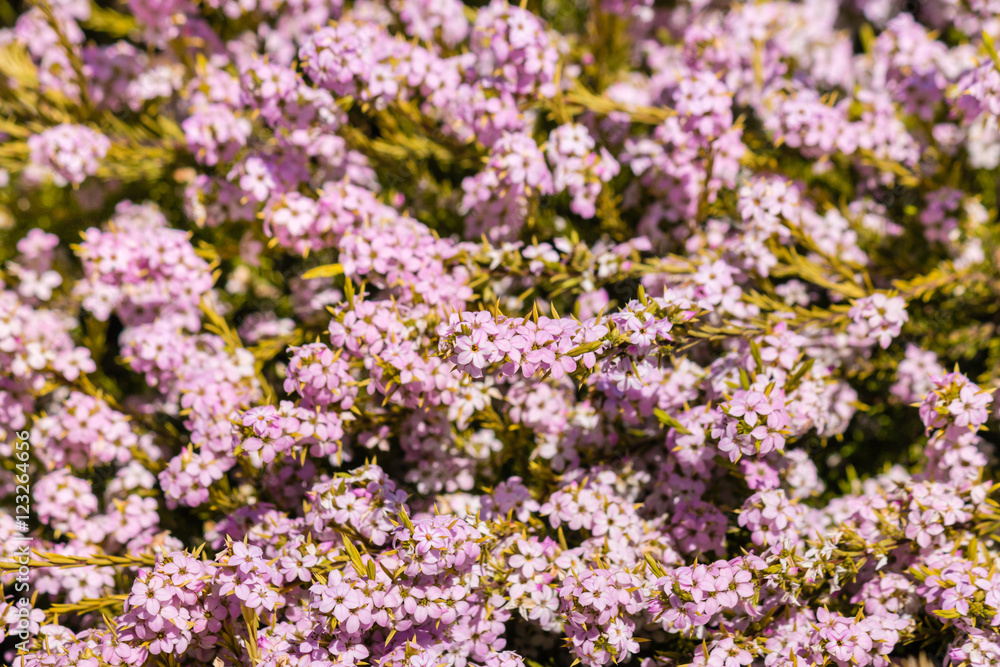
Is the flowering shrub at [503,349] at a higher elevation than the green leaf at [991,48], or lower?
lower

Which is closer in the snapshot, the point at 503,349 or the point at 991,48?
the point at 503,349

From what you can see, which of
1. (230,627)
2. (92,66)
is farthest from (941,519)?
(92,66)

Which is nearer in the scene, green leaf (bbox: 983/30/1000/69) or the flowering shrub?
the flowering shrub

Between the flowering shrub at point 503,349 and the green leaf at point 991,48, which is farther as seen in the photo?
the green leaf at point 991,48

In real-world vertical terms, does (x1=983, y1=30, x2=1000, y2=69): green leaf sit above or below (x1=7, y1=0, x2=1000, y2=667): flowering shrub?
above

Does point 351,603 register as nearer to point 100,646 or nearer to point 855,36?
point 100,646

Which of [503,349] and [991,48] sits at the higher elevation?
[991,48]

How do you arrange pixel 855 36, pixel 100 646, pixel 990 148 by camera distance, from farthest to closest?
pixel 855 36, pixel 990 148, pixel 100 646

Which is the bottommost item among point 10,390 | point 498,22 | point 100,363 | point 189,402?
point 100,363
